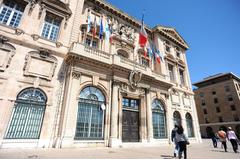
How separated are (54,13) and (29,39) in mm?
3573

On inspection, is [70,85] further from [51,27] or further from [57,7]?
[57,7]

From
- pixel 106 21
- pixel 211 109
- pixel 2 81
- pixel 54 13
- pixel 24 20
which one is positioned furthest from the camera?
pixel 211 109

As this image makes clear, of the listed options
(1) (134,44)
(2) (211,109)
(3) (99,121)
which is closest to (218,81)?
(2) (211,109)

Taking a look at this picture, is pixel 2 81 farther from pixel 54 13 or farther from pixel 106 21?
pixel 106 21

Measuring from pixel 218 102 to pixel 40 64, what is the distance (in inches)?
1905

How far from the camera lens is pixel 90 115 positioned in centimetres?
1091

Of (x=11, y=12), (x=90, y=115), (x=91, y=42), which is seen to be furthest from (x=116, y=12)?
(x=90, y=115)

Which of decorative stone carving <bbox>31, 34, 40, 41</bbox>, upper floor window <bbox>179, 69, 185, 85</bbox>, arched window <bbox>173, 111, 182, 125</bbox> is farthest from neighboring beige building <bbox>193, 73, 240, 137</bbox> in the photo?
decorative stone carving <bbox>31, 34, 40, 41</bbox>

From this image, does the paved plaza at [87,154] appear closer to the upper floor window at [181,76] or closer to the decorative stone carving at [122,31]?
the decorative stone carving at [122,31]

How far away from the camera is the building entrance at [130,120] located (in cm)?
1232

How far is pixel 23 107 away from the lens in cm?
921

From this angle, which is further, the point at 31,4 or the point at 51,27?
the point at 51,27

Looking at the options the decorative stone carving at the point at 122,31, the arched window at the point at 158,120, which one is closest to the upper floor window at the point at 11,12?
the decorative stone carving at the point at 122,31

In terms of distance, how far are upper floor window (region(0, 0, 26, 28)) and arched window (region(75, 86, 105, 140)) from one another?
7.27 m
